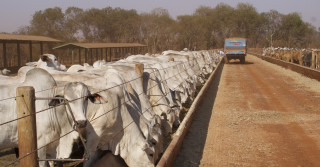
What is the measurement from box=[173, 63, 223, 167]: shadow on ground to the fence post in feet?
11.1

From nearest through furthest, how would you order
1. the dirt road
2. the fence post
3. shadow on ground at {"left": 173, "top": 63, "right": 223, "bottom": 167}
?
1. the fence post
2. shadow on ground at {"left": 173, "top": 63, "right": 223, "bottom": 167}
3. the dirt road

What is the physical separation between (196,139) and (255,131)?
1.53 metres

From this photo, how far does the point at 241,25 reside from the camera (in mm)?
87812

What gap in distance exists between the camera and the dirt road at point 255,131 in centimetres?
654

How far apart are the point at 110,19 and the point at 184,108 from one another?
56082 millimetres

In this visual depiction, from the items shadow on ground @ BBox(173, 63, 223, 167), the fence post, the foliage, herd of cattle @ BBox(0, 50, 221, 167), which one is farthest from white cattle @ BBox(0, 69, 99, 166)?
the foliage

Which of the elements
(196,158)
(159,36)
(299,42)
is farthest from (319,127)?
(299,42)

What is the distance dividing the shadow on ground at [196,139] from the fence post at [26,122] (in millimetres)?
3374

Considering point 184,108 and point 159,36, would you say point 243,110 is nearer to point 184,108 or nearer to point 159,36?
point 184,108

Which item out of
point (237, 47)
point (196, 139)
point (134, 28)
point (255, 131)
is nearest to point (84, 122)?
point (196, 139)

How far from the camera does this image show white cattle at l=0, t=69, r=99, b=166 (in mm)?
4449

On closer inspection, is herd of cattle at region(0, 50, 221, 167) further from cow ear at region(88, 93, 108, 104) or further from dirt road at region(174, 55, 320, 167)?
dirt road at region(174, 55, 320, 167)

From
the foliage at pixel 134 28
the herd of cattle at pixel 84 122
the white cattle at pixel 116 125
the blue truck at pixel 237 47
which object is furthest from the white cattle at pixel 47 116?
the foliage at pixel 134 28

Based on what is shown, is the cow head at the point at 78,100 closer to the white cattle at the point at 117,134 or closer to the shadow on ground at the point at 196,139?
the white cattle at the point at 117,134
